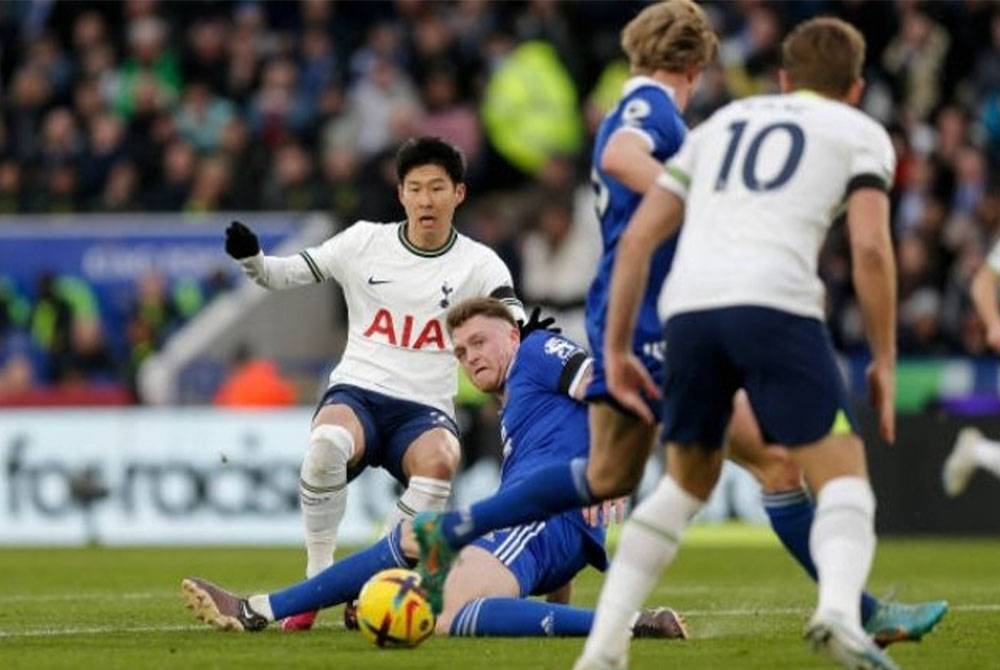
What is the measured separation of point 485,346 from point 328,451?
0.92 meters

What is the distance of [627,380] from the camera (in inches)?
294

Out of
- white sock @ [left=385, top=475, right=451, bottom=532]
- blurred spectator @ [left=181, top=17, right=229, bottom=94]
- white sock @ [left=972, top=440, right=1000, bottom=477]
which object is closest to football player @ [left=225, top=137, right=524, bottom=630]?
white sock @ [left=385, top=475, right=451, bottom=532]

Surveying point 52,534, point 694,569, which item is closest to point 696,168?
point 694,569

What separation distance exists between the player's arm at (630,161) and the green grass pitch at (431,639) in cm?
152

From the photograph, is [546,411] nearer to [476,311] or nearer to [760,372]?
[476,311]

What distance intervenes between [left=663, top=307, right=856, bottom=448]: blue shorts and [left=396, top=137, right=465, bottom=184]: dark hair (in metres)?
3.23

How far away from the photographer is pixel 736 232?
725 centimetres

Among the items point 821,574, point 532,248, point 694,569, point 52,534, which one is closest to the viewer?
point 821,574

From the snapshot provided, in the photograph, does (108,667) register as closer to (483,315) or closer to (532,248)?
(483,315)

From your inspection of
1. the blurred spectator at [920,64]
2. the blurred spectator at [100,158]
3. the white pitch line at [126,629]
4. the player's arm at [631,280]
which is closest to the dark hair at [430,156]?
the white pitch line at [126,629]

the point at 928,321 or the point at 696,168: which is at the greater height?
the point at 696,168

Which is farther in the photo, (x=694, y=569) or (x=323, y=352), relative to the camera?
(x=323, y=352)

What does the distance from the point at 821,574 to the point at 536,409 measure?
8.67ft

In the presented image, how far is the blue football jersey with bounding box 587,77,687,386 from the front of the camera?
8172mm
